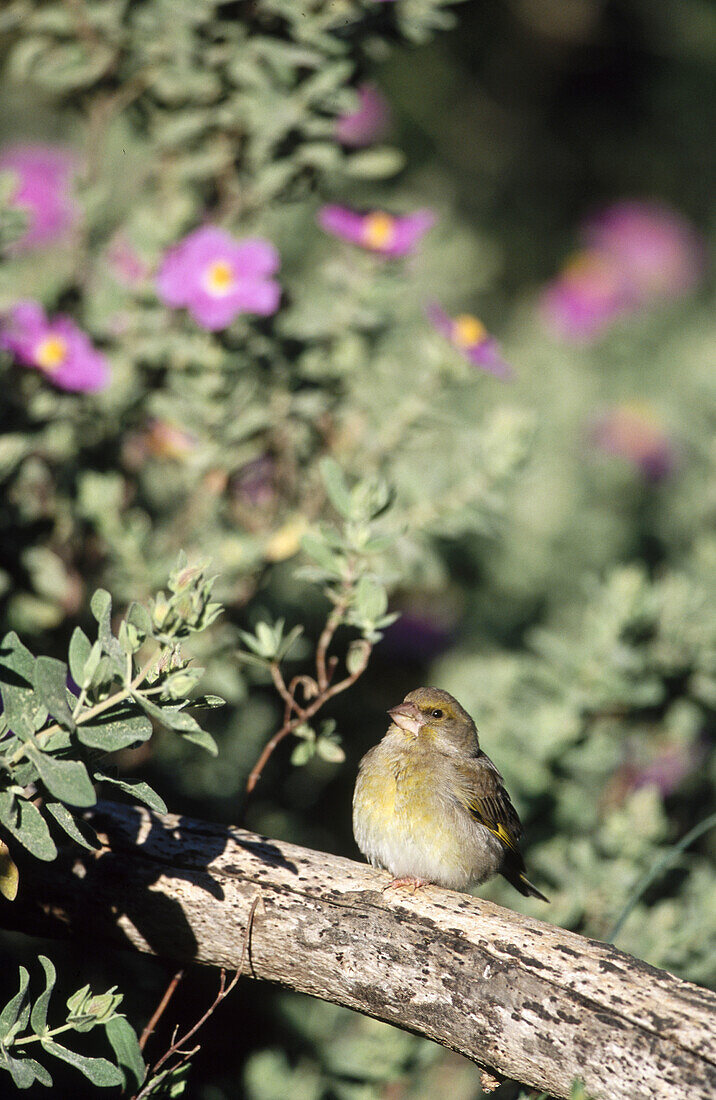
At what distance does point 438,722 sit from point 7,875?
1070 mm

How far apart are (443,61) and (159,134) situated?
5.49 metres

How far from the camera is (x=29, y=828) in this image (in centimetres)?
149

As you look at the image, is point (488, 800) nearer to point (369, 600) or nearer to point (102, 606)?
point (369, 600)

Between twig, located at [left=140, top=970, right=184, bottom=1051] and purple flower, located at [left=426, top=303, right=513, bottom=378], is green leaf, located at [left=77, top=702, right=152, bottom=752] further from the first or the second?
purple flower, located at [left=426, top=303, right=513, bottom=378]

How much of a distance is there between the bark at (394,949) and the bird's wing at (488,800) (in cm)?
39

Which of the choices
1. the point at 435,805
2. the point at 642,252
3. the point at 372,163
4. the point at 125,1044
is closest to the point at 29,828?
the point at 125,1044

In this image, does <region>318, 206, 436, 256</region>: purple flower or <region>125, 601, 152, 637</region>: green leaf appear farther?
<region>318, 206, 436, 256</region>: purple flower

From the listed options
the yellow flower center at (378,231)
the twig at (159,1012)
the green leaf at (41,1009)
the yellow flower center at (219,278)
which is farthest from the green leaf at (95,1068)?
the yellow flower center at (378,231)

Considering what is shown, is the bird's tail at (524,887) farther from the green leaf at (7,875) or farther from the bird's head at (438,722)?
the green leaf at (7,875)

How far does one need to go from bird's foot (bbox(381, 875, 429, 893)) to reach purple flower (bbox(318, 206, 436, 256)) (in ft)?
5.42

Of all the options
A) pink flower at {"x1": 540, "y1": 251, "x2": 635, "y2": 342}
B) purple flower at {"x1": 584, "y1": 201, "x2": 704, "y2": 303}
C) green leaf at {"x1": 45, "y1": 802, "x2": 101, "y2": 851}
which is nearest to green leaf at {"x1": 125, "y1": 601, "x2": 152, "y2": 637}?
green leaf at {"x1": 45, "y1": 802, "x2": 101, "y2": 851}

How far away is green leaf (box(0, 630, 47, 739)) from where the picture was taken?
4.95 ft

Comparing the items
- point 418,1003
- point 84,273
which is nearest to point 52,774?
point 418,1003

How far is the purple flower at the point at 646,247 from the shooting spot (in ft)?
22.5
